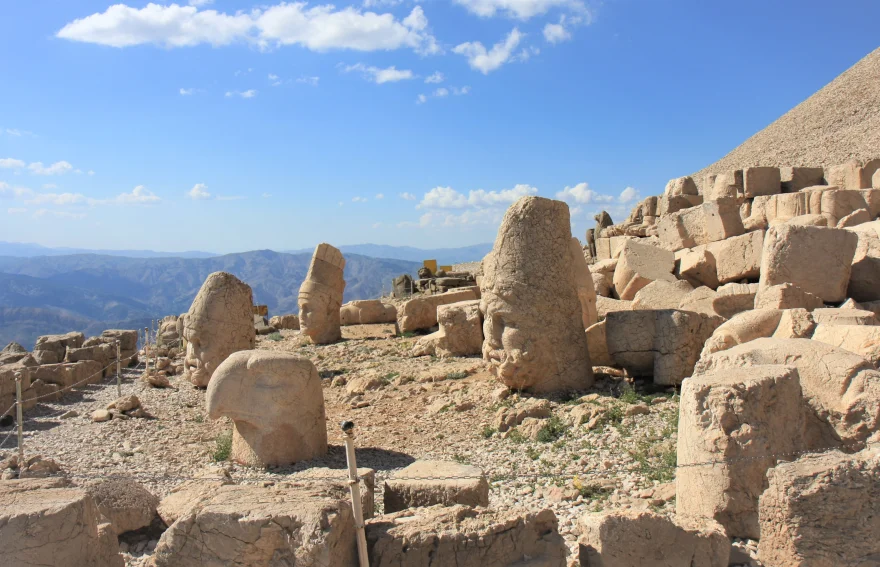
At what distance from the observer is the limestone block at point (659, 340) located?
7141 millimetres

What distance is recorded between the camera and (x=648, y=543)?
129 inches

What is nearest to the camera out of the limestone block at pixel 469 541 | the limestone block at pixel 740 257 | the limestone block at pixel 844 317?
the limestone block at pixel 469 541

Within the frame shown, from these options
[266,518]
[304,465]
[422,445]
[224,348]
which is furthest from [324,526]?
[224,348]

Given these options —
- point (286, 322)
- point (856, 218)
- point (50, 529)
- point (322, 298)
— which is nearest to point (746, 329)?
point (50, 529)

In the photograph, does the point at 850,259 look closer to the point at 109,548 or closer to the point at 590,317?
the point at 590,317

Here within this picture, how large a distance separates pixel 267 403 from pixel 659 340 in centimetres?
422

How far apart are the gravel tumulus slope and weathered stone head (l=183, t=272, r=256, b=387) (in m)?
21.5

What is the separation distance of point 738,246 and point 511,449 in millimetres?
5723

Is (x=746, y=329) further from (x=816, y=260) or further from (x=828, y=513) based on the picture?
(x=828, y=513)

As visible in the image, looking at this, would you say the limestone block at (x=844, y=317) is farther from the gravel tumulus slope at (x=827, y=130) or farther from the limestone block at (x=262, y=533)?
the gravel tumulus slope at (x=827, y=130)

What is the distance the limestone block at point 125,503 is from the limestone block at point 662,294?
6.99 m

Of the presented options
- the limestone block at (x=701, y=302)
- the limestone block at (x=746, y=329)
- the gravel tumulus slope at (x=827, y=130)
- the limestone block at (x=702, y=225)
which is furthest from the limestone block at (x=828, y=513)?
the gravel tumulus slope at (x=827, y=130)

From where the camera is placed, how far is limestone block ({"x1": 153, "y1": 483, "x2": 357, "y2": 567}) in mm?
2996

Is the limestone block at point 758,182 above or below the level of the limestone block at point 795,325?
above
